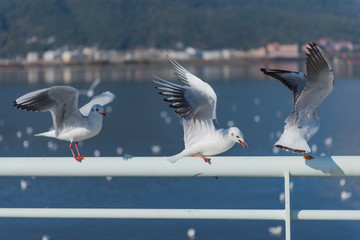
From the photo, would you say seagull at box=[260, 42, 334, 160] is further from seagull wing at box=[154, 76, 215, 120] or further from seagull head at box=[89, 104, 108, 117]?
seagull head at box=[89, 104, 108, 117]

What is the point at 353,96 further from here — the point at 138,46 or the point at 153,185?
the point at 138,46

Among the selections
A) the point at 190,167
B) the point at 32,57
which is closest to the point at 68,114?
the point at 190,167

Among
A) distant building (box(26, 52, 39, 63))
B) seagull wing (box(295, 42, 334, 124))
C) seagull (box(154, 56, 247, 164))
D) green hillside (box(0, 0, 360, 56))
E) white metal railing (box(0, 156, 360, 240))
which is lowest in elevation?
white metal railing (box(0, 156, 360, 240))

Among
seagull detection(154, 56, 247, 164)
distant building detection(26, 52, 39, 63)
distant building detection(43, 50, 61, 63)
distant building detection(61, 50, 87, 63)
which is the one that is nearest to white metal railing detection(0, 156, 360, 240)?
seagull detection(154, 56, 247, 164)

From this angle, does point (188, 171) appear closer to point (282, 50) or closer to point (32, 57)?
point (282, 50)

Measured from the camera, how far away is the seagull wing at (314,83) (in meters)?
3.00

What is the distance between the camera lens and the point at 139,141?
18.4 meters

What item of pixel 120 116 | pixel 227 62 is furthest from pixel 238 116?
pixel 227 62

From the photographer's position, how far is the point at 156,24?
5022 inches

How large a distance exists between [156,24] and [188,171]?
126409mm

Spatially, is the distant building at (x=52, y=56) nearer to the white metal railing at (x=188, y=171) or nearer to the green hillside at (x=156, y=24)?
the green hillside at (x=156, y=24)

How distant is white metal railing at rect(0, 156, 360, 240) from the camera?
8.14ft

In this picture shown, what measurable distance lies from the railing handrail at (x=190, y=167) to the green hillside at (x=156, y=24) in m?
112
